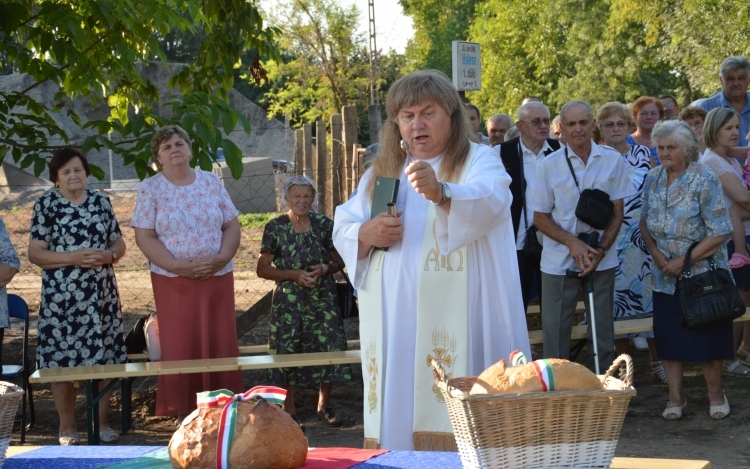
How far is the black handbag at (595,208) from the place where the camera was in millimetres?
5973

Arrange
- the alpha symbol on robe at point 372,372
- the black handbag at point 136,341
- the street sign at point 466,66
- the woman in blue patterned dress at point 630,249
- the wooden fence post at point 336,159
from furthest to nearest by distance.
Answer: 1. the wooden fence post at point 336,159
2. the street sign at point 466,66
3. the woman in blue patterned dress at point 630,249
4. the black handbag at point 136,341
5. the alpha symbol on robe at point 372,372

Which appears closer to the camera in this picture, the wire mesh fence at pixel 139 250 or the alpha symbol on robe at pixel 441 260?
the alpha symbol on robe at pixel 441 260

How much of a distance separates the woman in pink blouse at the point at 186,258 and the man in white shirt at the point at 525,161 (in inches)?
83.7

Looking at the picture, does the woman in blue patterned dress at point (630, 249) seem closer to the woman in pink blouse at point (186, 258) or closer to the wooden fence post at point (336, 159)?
the woman in pink blouse at point (186, 258)

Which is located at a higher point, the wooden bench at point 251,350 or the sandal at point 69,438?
the wooden bench at point 251,350

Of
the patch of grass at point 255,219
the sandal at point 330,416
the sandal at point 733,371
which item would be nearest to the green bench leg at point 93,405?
the sandal at point 330,416

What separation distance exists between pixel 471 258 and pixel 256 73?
4864 mm

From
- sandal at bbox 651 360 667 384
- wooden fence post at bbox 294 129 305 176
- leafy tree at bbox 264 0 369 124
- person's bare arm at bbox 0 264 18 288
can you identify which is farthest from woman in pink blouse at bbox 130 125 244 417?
leafy tree at bbox 264 0 369 124

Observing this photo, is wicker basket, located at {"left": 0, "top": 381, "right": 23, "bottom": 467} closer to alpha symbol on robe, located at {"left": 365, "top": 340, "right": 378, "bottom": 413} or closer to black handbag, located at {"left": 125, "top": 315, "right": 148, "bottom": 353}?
alpha symbol on robe, located at {"left": 365, "top": 340, "right": 378, "bottom": 413}

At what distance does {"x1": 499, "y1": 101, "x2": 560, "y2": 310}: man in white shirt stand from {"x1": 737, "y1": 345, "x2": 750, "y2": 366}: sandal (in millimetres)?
1950

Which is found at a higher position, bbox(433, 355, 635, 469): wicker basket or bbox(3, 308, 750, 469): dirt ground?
bbox(433, 355, 635, 469): wicker basket

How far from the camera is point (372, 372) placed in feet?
11.9

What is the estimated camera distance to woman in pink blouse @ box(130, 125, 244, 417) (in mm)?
6129

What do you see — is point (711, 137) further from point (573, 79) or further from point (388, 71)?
point (573, 79)
